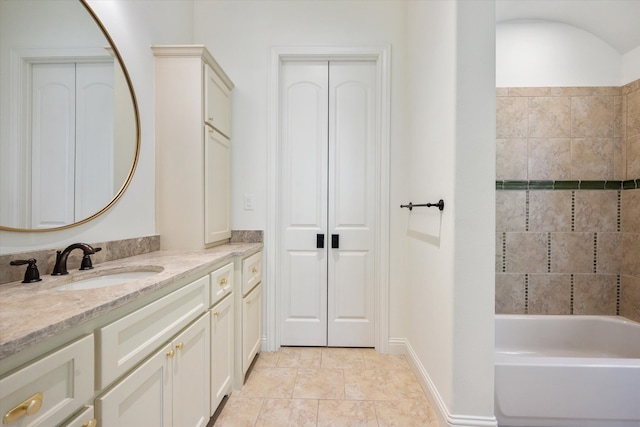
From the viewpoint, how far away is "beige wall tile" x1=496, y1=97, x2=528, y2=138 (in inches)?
89.4

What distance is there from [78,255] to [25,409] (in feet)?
3.03

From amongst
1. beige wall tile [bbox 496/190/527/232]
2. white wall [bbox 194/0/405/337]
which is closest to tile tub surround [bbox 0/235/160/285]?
white wall [bbox 194/0/405/337]

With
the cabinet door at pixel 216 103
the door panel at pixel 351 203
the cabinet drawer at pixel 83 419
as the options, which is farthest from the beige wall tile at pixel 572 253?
the cabinet drawer at pixel 83 419

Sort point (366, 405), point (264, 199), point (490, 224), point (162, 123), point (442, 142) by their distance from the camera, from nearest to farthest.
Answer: point (490, 224)
point (442, 142)
point (366, 405)
point (162, 123)
point (264, 199)

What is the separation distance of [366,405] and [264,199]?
157 centimetres

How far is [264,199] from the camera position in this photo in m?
2.36

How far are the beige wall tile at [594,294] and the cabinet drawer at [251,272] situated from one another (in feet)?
8.00

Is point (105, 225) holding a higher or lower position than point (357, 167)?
lower

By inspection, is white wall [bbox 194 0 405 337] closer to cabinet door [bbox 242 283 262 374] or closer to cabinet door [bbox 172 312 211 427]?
cabinet door [bbox 242 283 262 374]

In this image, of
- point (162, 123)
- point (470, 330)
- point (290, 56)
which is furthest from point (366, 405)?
point (290, 56)

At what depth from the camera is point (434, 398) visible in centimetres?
162

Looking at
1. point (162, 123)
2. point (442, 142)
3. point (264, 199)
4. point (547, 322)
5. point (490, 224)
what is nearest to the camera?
point (490, 224)

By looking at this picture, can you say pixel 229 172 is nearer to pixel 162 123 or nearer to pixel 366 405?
pixel 162 123

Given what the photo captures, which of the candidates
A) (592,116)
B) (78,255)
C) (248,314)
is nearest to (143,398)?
(78,255)
